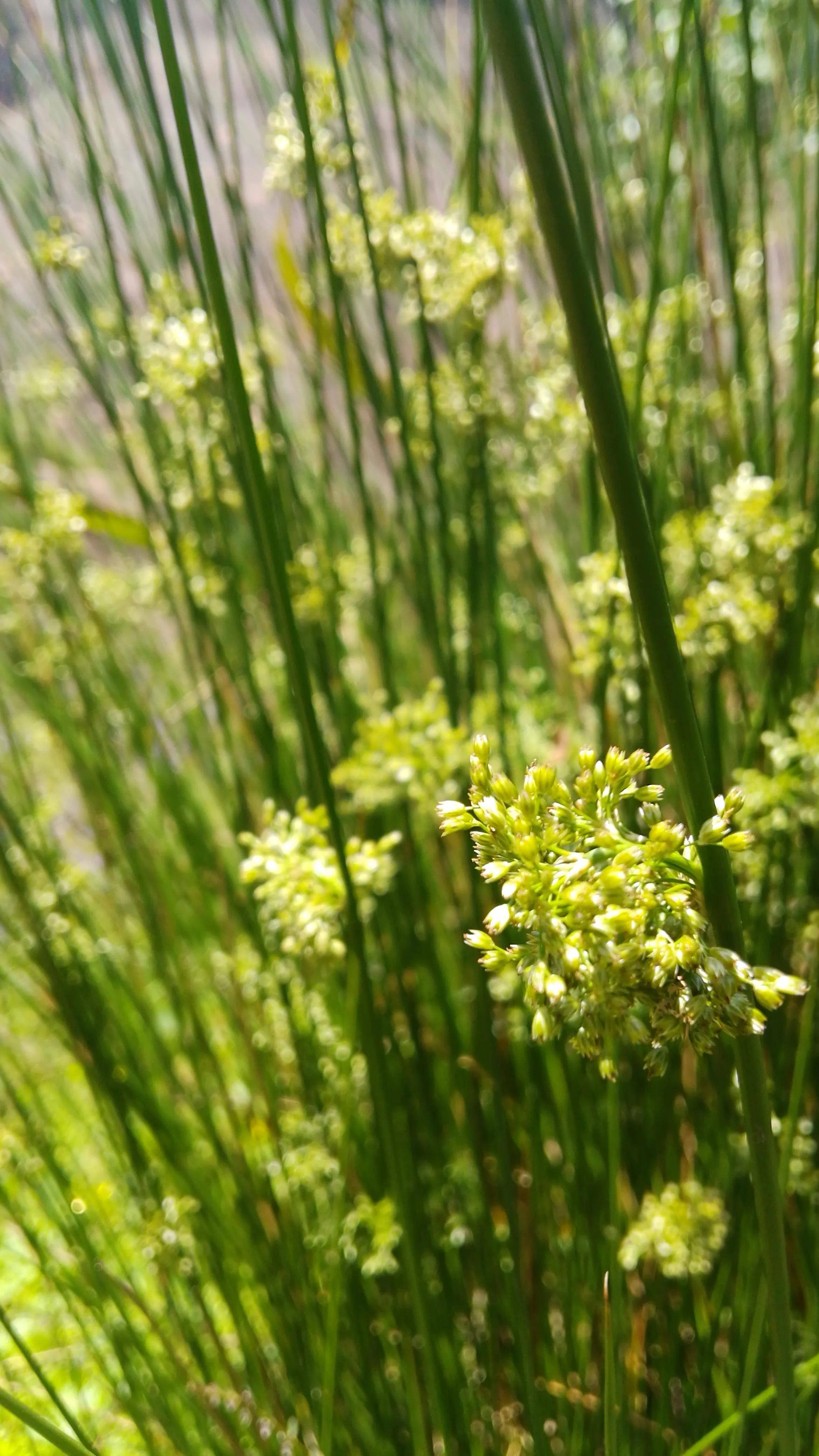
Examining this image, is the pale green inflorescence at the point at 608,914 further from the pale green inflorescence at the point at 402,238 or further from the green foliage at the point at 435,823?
the pale green inflorescence at the point at 402,238

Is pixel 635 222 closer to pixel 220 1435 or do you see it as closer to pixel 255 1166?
pixel 255 1166

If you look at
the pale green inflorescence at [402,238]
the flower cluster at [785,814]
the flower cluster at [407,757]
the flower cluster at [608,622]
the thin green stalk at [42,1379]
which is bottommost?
the thin green stalk at [42,1379]

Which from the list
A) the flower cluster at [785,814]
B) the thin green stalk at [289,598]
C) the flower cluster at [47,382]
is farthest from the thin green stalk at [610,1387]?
the flower cluster at [47,382]

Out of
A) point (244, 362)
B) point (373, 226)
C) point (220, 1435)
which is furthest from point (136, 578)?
point (220, 1435)

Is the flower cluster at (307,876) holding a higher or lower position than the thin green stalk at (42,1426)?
higher

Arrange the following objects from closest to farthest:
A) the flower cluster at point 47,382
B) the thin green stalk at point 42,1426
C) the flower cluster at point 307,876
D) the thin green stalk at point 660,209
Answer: the thin green stalk at point 42,1426
the thin green stalk at point 660,209
the flower cluster at point 307,876
the flower cluster at point 47,382
